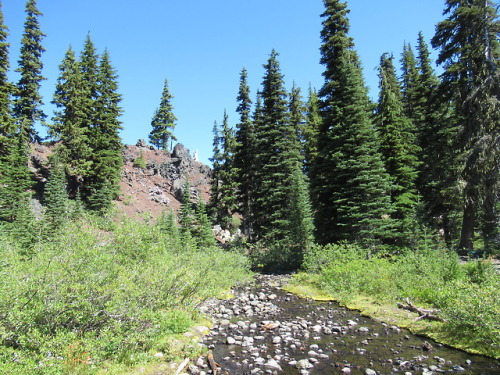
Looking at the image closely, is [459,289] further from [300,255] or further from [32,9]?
[32,9]

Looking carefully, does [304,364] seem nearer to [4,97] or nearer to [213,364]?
[213,364]

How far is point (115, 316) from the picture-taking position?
23.4 ft

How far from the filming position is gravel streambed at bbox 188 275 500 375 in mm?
7613

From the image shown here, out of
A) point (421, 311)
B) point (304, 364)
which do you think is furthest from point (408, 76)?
point (304, 364)

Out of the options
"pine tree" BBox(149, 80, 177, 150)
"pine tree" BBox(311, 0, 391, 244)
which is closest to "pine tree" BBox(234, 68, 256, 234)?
"pine tree" BBox(311, 0, 391, 244)

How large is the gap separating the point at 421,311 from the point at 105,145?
37.5 meters

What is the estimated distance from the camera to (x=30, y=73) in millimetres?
37406

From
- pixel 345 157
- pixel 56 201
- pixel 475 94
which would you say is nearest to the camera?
pixel 475 94

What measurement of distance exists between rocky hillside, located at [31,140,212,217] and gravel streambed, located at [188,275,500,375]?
1366 inches

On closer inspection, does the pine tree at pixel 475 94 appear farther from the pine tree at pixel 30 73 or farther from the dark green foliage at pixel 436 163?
the pine tree at pixel 30 73

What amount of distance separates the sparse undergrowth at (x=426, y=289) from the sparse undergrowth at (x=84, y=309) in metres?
7.96

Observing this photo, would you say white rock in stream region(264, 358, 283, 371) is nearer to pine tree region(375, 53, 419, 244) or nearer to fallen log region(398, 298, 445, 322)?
fallen log region(398, 298, 445, 322)

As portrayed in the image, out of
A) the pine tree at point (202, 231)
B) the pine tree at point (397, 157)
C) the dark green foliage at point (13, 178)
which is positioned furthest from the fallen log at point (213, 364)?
the dark green foliage at point (13, 178)

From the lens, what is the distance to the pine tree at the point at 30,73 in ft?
121
